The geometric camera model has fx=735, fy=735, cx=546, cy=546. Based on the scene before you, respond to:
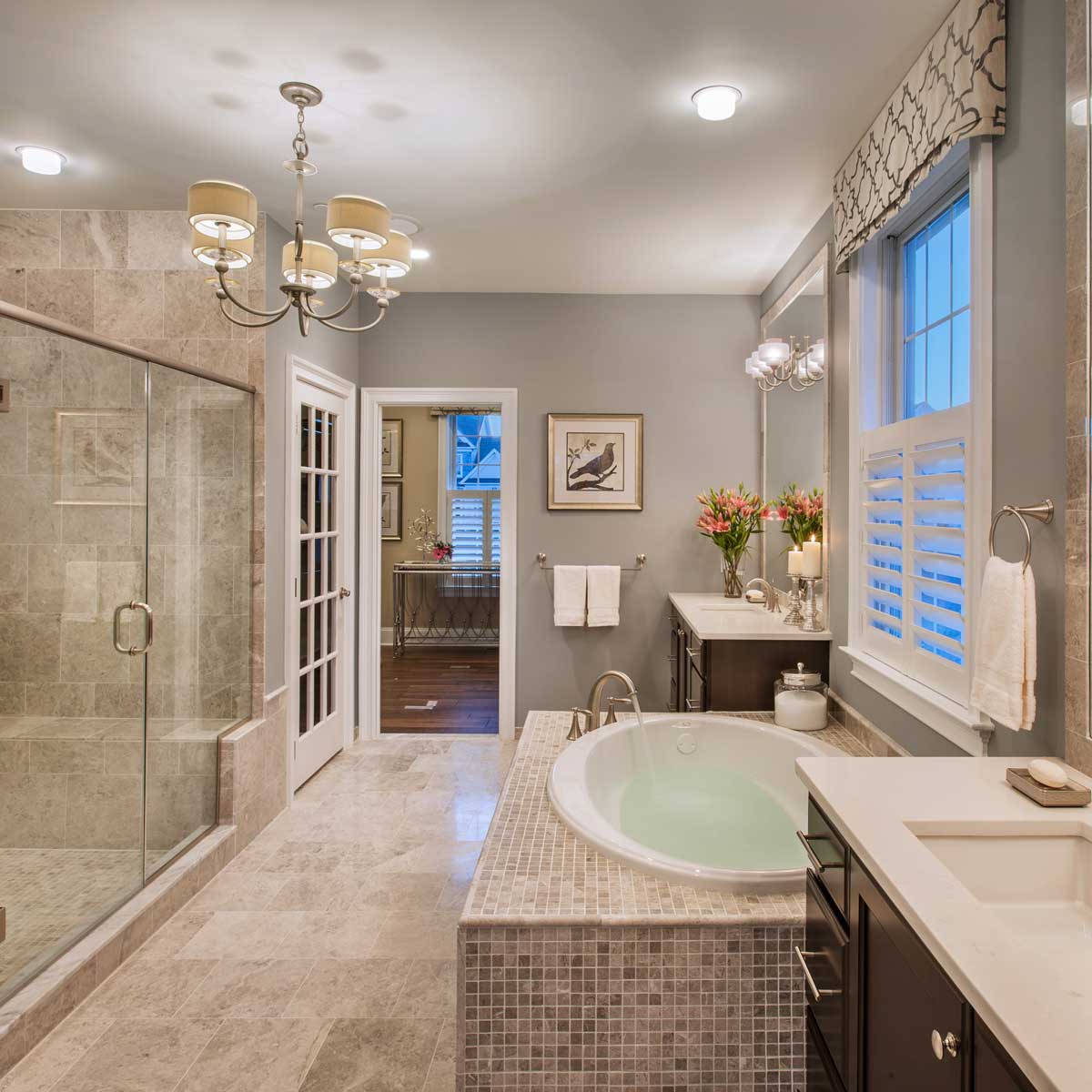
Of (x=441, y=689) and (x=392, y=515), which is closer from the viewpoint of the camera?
(x=441, y=689)

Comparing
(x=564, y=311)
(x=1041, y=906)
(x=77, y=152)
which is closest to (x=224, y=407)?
(x=77, y=152)

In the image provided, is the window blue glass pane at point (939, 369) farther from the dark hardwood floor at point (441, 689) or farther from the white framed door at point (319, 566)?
the dark hardwood floor at point (441, 689)

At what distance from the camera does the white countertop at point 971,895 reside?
65 centimetres

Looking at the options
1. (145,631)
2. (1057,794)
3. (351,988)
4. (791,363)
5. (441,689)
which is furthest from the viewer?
(441,689)

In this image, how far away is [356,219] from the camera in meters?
1.88

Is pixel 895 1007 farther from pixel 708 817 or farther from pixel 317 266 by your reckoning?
pixel 317 266

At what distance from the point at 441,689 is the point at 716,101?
13.8 ft

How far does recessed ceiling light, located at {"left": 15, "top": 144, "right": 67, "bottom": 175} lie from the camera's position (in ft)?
→ 8.18

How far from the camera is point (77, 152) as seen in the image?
2.51m

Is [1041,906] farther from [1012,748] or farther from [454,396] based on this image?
[454,396]

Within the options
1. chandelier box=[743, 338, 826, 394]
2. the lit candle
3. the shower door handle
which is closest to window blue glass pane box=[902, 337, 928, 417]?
chandelier box=[743, 338, 826, 394]

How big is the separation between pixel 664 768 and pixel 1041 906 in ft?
5.42

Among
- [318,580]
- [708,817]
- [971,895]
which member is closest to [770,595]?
[708,817]

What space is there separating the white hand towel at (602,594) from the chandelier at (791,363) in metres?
1.26
